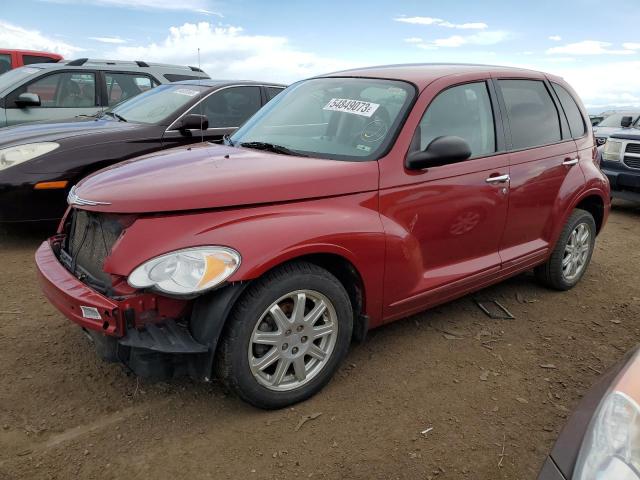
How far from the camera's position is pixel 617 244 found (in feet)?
20.1

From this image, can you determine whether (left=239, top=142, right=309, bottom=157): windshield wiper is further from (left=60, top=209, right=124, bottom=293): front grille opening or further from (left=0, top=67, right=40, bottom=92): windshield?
(left=0, top=67, right=40, bottom=92): windshield

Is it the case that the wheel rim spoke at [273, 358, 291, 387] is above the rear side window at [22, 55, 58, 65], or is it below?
below

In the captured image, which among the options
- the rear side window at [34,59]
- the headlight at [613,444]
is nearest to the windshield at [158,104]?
the headlight at [613,444]

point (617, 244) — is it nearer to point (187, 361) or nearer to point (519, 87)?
point (519, 87)

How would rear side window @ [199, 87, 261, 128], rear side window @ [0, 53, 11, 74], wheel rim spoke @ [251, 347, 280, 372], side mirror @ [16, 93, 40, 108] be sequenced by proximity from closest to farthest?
1. wheel rim spoke @ [251, 347, 280, 372]
2. rear side window @ [199, 87, 261, 128]
3. side mirror @ [16, 93, 40, 108]
4. rear side window @ [0, 53, 11, 74]

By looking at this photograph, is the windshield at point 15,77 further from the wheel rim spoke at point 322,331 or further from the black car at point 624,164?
the black car at point 624,164

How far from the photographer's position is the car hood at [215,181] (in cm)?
245

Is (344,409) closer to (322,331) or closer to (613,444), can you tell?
(322,331)

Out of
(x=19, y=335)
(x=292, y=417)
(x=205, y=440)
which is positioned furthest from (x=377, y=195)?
(x=19, y=335)

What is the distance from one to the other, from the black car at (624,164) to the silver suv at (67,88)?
623 centimetres

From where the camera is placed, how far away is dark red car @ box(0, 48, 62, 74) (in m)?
12.6

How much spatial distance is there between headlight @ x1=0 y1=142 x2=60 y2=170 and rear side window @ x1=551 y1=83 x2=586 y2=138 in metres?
4.41

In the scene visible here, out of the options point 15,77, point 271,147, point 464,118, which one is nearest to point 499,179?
point 464,118

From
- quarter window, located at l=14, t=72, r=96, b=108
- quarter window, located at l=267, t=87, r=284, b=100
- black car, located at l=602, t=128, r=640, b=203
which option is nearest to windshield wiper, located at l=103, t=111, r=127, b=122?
quarter window, located at l=14, t=72, r=96, b=108
